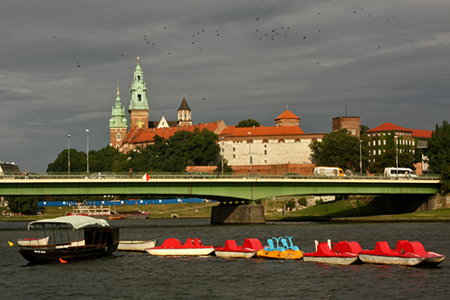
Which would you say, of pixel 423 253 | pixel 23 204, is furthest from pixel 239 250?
pixel 23 204

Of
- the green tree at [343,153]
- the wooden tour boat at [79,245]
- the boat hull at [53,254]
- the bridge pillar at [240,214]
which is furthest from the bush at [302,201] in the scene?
the boat hull at [53,254]

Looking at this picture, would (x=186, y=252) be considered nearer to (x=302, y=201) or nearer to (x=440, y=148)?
(x=302, y=201)

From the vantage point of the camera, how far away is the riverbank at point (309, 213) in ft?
292

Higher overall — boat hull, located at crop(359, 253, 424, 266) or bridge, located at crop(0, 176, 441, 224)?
bridge, located at crop(0, 176, 441, 224)

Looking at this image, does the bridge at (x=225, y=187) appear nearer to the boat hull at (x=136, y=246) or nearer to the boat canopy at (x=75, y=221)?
the boat hull at (x=136, y=246)

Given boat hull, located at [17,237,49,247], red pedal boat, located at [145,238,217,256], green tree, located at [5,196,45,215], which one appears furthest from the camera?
green tree, located at [5,196,45,215]

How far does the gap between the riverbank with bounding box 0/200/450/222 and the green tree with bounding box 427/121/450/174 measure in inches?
764

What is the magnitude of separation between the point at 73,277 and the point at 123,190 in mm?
39094

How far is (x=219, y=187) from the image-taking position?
84.9m

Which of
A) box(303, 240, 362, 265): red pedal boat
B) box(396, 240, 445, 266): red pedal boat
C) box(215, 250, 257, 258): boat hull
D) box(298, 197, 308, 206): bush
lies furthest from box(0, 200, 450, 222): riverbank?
box(396, 240, 445, 266): red pedal boat

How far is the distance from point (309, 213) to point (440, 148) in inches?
1054

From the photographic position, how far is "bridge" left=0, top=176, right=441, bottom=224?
7806 cm

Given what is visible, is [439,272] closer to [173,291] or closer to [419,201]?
[173,291]

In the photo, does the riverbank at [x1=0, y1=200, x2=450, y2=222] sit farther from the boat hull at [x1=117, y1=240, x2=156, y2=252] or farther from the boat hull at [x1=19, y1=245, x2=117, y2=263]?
the boat hull at [x1=19, y1=245, x2=117, y2=263]
